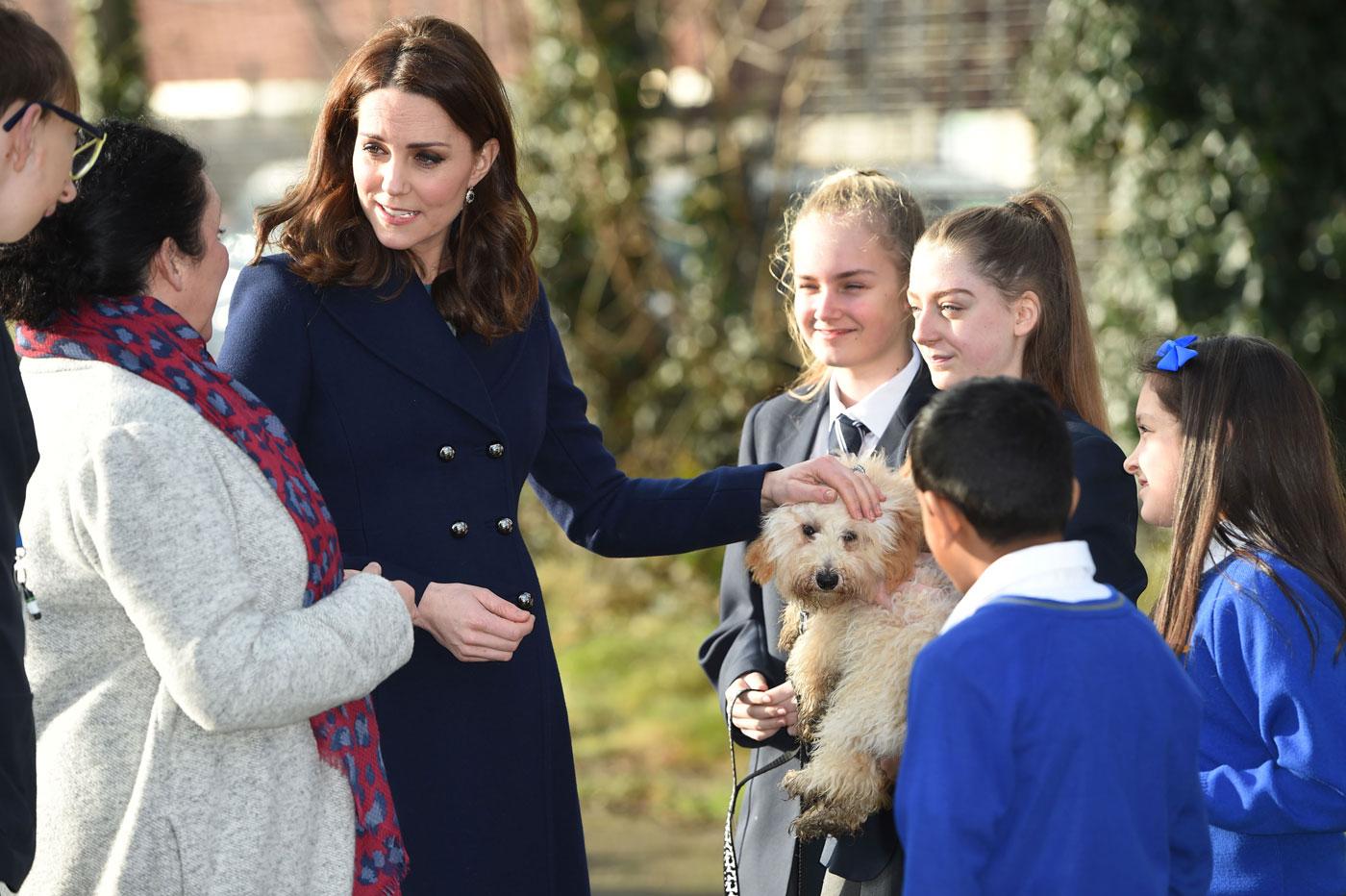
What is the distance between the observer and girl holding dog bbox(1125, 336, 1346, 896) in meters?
2.70

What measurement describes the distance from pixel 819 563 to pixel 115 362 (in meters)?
1.23

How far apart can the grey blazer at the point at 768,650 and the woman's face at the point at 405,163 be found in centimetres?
99

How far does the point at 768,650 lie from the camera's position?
128 inches

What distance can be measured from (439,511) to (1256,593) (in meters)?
1.60

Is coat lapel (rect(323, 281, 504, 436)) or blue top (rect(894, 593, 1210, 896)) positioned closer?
blue top (rect(894, 593, 1210, 896))

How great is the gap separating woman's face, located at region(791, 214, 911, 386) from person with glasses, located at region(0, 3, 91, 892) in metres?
1.64

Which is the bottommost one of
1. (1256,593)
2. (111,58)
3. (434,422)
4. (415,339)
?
(1256,593)

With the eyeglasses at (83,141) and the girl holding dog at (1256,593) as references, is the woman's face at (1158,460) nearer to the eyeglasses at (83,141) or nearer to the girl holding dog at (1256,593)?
the girl holding dog at (1256,593)

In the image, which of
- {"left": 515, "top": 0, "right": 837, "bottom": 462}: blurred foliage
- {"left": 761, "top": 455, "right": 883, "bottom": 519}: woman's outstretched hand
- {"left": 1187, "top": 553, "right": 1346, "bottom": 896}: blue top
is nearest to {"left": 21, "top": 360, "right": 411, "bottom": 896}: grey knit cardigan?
{"left": 761, "top": 455, "right": 883, "bottom": 519}: woman's outstretched hand

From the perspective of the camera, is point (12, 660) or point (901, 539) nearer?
point (12, 660)

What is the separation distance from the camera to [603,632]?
8.04m

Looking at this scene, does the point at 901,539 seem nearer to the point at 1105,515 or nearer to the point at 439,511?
the point at 1105,515

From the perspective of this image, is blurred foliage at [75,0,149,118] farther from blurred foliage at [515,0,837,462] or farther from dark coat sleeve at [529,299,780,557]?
dark coat sleeve at [529,299,780,557]

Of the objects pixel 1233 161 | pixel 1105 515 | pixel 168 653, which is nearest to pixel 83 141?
pixel 168 653
